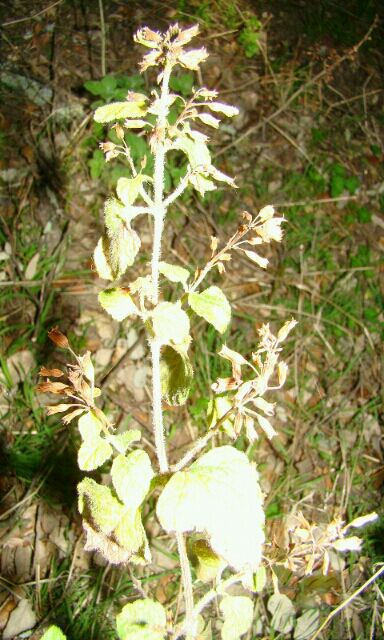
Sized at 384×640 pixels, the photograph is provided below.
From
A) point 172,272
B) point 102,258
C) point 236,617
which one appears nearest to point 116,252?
point 102,258

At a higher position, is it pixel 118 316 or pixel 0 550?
pixel 118 316

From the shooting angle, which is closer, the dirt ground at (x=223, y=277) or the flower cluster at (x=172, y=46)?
the flower cluster at (x=172, y=46)

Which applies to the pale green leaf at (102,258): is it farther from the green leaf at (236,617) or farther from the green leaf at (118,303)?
the green leaf at (236,617)

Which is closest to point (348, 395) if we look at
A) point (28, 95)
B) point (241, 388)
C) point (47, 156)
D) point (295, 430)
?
point (295, 430)

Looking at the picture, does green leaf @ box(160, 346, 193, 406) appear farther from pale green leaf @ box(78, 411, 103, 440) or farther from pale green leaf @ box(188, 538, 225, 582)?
pale green leaf @ box(188, 538, 225, 582)

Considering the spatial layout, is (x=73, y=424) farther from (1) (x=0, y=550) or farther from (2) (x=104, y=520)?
(2) (x=104, y=520)

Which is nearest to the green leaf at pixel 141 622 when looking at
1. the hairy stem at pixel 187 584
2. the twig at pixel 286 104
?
the hairy stem at pixel 187 584

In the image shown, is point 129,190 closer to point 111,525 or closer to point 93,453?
point 93,453
